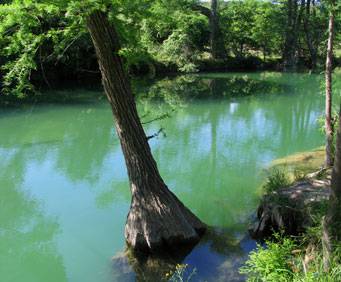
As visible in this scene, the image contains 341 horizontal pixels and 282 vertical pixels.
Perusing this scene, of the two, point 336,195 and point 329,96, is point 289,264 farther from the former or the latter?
point 329,96

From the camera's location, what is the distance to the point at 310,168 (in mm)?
10250

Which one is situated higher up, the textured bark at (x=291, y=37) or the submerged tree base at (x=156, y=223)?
the textured bark at (x=291, y=37)

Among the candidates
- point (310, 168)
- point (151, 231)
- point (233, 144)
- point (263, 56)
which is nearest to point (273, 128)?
point (233, 144)

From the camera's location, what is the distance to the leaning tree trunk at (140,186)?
20.3 feet

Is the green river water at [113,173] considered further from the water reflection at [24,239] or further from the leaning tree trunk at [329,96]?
the leaning tree trunk at [329,96]

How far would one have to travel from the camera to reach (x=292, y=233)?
6547 millimetres

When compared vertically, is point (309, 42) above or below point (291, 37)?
below

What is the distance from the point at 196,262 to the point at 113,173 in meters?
5.22

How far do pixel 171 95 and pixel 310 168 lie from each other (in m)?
13.0

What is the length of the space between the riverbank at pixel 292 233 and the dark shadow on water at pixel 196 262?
1.05ft

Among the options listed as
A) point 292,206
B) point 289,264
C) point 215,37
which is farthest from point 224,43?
point 289,264

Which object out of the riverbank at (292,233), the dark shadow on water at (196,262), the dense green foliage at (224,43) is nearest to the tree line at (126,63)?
the dark shadow on water at (196,262)

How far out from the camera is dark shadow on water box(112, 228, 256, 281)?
20.2ft

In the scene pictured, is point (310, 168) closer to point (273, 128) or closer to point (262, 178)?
point (262, 178)
